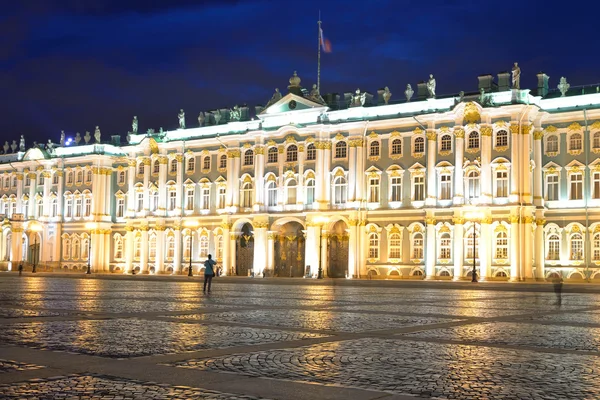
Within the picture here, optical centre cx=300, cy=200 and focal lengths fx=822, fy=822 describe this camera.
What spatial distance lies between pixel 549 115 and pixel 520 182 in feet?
18.7

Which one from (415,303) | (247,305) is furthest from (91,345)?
(415,303)

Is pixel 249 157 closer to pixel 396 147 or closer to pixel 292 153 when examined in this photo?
pixel 292 153

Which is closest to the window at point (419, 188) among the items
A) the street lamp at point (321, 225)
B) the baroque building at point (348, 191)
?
the baroque building at point (348, 191)

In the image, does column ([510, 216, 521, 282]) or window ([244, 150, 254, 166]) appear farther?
window ([244, 150, 254, 166])

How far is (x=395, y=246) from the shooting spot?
63625 mm

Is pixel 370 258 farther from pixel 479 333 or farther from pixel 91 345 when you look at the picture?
pixel 91 345

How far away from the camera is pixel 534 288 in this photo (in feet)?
147

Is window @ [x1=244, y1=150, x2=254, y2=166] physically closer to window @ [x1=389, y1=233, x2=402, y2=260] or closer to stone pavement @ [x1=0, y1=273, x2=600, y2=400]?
window @ [x1=389, y1=233, x2=402, y2=260]

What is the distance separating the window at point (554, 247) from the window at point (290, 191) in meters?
20.8

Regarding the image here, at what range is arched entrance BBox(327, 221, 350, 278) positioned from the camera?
6612 centimetres

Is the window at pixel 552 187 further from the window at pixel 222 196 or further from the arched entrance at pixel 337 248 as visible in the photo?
the window at pixel 222 196

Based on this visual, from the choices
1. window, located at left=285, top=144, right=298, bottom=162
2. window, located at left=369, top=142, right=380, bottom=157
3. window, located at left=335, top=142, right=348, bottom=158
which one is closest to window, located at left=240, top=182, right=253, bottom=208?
window, located at left=285, top=144, right=298, bottom=162

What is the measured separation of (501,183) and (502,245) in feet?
14.5

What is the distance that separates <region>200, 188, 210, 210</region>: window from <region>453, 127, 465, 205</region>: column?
77.1 ft
